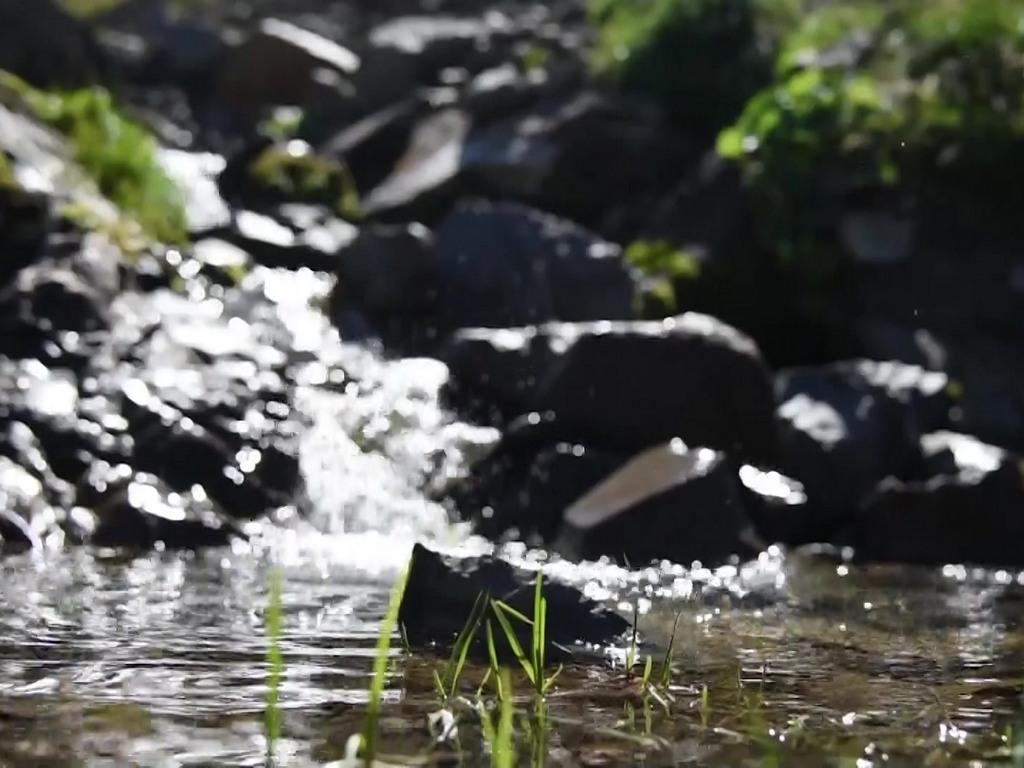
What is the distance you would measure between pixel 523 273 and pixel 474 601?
18.9 ft

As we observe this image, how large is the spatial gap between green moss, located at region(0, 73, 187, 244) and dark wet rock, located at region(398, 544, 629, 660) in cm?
689

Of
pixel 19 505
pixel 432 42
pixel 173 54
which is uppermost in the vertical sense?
pixel 173 54

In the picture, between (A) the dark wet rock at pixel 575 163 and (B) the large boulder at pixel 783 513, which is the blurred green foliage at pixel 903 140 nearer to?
(A) the dark wet rock at pixel 575 163

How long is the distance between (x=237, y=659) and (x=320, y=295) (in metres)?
6.60

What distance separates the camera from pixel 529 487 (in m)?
7.16

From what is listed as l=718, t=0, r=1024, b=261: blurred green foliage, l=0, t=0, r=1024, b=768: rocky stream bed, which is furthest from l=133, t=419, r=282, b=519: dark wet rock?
l=718, t=0, r=1024, b=261: blurred green foliage

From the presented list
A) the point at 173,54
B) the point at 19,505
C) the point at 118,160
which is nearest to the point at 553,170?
the point at 118,160

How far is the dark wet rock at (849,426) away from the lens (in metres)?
7.56

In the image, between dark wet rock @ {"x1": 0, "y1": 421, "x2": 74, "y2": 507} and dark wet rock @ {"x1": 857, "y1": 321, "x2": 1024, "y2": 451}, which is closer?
dark wet rock @ {"x1": 0, "y1": 421, "x2": 74, "y2": 507}

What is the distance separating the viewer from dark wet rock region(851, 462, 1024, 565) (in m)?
7.00

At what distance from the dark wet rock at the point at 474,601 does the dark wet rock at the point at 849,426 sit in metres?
3.75

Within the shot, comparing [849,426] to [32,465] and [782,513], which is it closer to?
[782,513]

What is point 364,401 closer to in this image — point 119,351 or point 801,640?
point 119,351

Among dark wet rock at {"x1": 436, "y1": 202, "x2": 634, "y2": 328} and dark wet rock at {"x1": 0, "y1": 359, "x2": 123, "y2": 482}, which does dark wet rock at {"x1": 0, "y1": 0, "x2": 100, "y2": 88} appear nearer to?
dark wet rock at {"x1": 436, "y1": 202, "x2": 634, "y2": 328}
